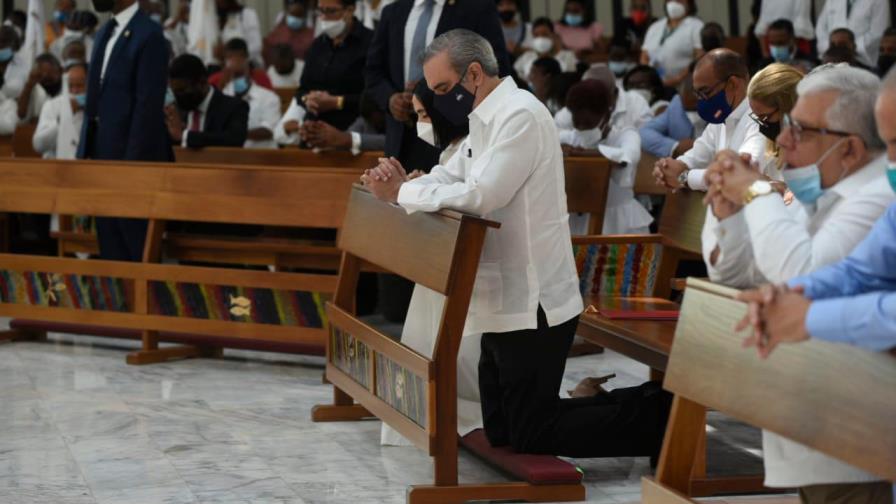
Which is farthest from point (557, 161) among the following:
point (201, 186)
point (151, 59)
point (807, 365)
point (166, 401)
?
point (151, 59)

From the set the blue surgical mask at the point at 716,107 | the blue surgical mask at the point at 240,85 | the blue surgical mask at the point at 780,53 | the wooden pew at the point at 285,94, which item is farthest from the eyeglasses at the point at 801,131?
the wooden pew at the point at 285,94

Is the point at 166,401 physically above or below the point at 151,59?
below

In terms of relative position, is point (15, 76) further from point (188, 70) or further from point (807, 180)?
point (807, 180)

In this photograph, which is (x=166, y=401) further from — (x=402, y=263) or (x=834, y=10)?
(x=834, y=10)

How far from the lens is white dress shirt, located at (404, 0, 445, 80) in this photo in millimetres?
5809

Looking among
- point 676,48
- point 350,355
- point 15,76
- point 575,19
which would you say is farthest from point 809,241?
point 575,19

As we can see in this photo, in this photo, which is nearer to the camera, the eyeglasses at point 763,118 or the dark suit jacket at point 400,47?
the eyeglasses at point 763,118

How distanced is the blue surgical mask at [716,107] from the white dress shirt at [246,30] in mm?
8468

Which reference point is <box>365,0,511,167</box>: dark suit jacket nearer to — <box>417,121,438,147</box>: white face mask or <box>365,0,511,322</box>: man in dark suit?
<box>365,0,511,322</box>: man in dark suit

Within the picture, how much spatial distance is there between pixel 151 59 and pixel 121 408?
2.20 meters

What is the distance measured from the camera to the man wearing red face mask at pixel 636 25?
12406 mm

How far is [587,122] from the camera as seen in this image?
680 cm

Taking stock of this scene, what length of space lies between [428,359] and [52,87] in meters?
6.94

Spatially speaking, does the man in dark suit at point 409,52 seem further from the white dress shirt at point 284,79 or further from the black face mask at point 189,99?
the white dress shirt at point 284,79
